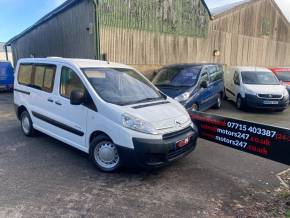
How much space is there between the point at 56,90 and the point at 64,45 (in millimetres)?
9308

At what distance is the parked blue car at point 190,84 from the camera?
24.6 feet

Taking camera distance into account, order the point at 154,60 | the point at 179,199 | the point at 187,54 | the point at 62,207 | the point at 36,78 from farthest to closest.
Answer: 1. the point at 187,54
2. the point at 154,60
3. the point at 36,78
4. the point at 179,199
5. the point at 62,207

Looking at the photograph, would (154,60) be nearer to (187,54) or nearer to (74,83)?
(187,54)

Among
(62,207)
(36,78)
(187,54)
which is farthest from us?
(187,54)

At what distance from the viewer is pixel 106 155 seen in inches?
168

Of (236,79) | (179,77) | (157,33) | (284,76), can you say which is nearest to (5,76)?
(157,33)

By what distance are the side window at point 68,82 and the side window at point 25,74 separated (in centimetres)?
150

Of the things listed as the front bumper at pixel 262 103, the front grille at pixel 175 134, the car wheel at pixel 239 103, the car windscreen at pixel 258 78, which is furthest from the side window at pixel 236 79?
the front grille at pixel 175 134

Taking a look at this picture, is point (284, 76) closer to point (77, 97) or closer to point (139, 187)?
point (139, 187)

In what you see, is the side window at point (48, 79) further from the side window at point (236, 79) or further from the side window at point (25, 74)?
the side window at point (236, 79)

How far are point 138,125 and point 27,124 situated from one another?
3634 mm

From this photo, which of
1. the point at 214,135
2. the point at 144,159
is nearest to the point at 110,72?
the point at 144,159

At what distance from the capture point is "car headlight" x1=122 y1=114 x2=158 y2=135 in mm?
3902

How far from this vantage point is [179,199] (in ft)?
11.8
